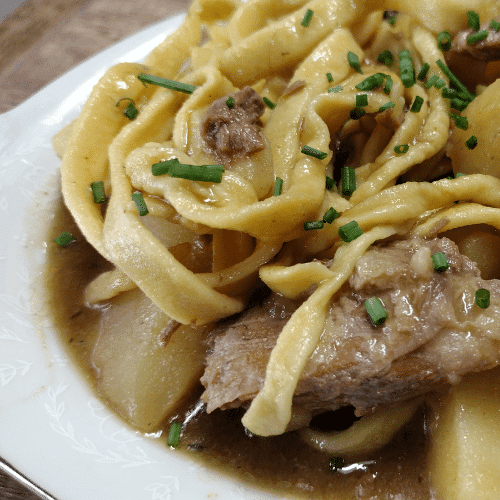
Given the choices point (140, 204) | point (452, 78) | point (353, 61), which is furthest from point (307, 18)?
point (140, 204)

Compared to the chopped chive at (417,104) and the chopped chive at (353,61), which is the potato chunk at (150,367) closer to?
the chopped chive at (417,104)

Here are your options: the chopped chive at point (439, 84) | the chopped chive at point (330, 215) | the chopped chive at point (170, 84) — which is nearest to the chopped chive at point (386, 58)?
the chopped chive at point (439, 84)

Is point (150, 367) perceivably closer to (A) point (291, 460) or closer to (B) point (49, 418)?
(B) point (49, 418)

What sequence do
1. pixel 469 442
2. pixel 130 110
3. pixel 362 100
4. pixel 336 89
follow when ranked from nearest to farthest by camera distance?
pixel 469 442, pixel 362 100, pixel 336 89, pixel 130 110

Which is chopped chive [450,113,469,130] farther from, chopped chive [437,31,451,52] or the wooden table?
the wooden table

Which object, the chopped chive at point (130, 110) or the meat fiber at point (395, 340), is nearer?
the meat fiber at point (395, 340)

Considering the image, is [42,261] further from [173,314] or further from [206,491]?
[206,491]

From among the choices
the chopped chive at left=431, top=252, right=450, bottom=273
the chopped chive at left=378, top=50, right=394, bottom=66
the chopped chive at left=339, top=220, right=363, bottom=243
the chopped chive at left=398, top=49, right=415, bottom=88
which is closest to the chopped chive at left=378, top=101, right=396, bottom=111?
the chopped chive at left=398, top=49, right=415, bottom=88
